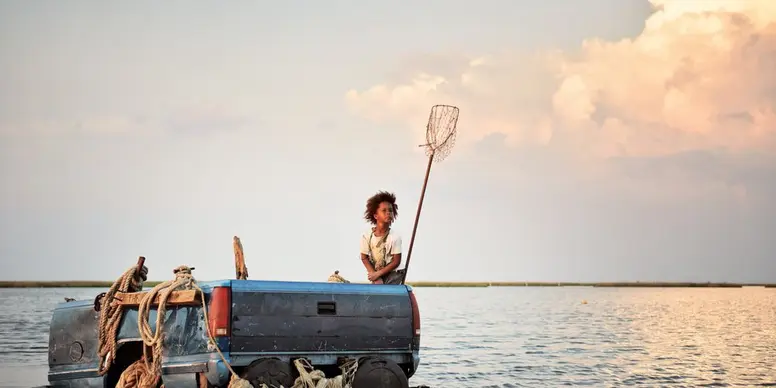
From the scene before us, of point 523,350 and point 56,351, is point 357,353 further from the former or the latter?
point 523,350

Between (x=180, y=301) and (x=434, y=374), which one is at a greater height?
(x=180, y=301)

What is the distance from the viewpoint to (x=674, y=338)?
34719 millimetres

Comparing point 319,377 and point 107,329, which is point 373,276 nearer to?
point 319,377

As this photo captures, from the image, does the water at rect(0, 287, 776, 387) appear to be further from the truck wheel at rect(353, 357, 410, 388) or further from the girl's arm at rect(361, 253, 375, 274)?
the truck wheel at rect(353, 357, 410, 388)

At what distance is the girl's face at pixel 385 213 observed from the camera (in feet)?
36.3

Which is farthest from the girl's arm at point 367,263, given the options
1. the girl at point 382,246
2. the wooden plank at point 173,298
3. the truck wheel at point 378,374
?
the wooden plank at point 173,298

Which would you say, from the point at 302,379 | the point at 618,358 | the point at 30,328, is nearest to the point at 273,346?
the point at 302,379

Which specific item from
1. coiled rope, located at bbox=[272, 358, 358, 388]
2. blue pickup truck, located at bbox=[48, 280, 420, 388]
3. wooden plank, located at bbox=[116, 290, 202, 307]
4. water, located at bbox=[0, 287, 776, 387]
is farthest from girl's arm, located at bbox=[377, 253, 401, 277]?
water, located at bbox=[0, 287, 776, 387]

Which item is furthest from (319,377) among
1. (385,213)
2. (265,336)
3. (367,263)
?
(385,213)

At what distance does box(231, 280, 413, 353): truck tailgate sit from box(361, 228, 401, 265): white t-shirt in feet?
4.05

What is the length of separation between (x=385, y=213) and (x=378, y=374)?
2.44 meters

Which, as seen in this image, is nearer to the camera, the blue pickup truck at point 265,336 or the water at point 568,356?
the blue pickup truck at point 265,336

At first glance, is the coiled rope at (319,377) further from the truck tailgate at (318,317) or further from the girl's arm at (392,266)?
the girl's arm at (392,266)

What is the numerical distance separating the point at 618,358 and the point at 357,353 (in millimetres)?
17663
